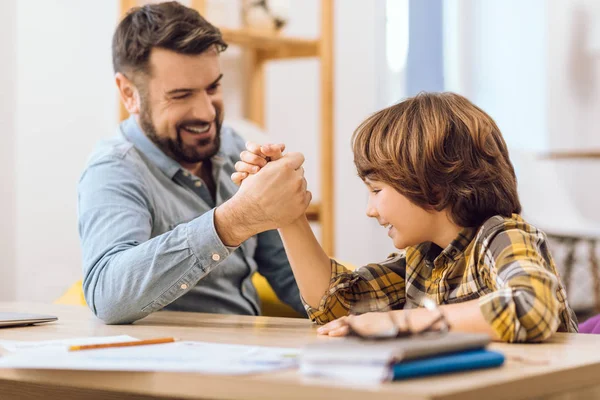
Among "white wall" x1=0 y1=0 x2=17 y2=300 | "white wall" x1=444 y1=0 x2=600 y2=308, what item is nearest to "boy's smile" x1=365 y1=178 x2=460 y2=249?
"white wall" x1=0 y1=0 x2=17 y2=300

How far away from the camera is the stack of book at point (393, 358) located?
2.48 feet

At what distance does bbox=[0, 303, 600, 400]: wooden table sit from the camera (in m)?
0.75

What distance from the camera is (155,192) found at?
5.45 feet

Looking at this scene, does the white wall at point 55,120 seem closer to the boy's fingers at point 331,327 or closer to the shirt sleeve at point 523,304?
the boy's fingers at point 331,327

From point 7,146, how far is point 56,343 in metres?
1.86

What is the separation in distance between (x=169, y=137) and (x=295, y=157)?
19.3 inches

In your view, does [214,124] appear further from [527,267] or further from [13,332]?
[527,267]

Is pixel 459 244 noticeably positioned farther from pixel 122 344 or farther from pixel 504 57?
pixel 504 57

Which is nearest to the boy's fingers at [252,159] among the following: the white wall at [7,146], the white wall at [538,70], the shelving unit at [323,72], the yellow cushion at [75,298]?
the yellow cushion at [75,298]

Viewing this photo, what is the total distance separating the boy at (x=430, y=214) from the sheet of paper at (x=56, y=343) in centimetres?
28

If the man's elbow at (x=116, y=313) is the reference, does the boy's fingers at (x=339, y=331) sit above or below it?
above

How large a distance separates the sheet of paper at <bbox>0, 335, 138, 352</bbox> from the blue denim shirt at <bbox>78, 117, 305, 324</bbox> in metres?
0.21

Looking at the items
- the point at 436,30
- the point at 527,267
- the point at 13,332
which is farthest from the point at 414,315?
the point at 436,30

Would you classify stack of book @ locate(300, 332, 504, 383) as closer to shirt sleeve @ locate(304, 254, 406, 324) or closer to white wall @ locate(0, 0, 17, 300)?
shirt sleeve @ locate(304, 254, 406, 324)
